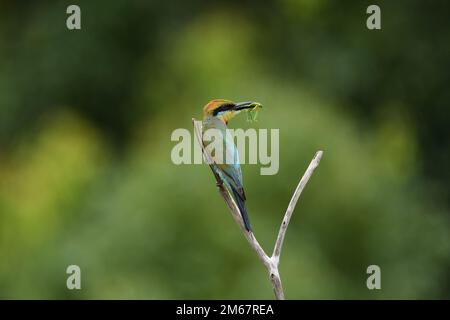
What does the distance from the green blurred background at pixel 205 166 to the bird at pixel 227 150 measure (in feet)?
5.60

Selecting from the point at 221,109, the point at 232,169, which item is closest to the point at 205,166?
the point at 221,109

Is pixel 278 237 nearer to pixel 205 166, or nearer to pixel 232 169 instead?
pixel 232 169

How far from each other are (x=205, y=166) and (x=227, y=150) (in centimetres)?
198

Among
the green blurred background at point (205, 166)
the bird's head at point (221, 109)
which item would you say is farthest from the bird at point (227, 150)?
the green blurred background at point (205, 166)

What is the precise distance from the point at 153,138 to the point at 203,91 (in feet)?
1.58

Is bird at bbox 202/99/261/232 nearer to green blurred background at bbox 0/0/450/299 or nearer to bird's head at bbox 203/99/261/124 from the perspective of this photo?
bird's head at bbox 203/99/261/124

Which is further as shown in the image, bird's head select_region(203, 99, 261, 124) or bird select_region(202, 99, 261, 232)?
bird's head select_region(203, 99, 261, 124)

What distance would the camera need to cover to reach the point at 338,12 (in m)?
8.06

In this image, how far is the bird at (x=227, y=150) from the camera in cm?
309

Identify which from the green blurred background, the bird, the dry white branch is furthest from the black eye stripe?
the green blurred background

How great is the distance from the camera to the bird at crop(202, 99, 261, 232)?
3.09 meters

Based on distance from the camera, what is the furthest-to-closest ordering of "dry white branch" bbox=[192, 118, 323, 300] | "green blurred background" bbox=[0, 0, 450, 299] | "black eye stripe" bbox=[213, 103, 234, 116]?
"green blurred background" bbox=[0, 0, 450, 299]
"black eye stripe" bbox=[213, 103, 234, 116]
"dry white branch" bbox=[192, 118, 323, 300]

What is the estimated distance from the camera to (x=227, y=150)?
3207 millimetres

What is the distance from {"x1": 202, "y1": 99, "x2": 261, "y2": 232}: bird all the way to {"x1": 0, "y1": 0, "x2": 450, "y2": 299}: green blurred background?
1708 mm
